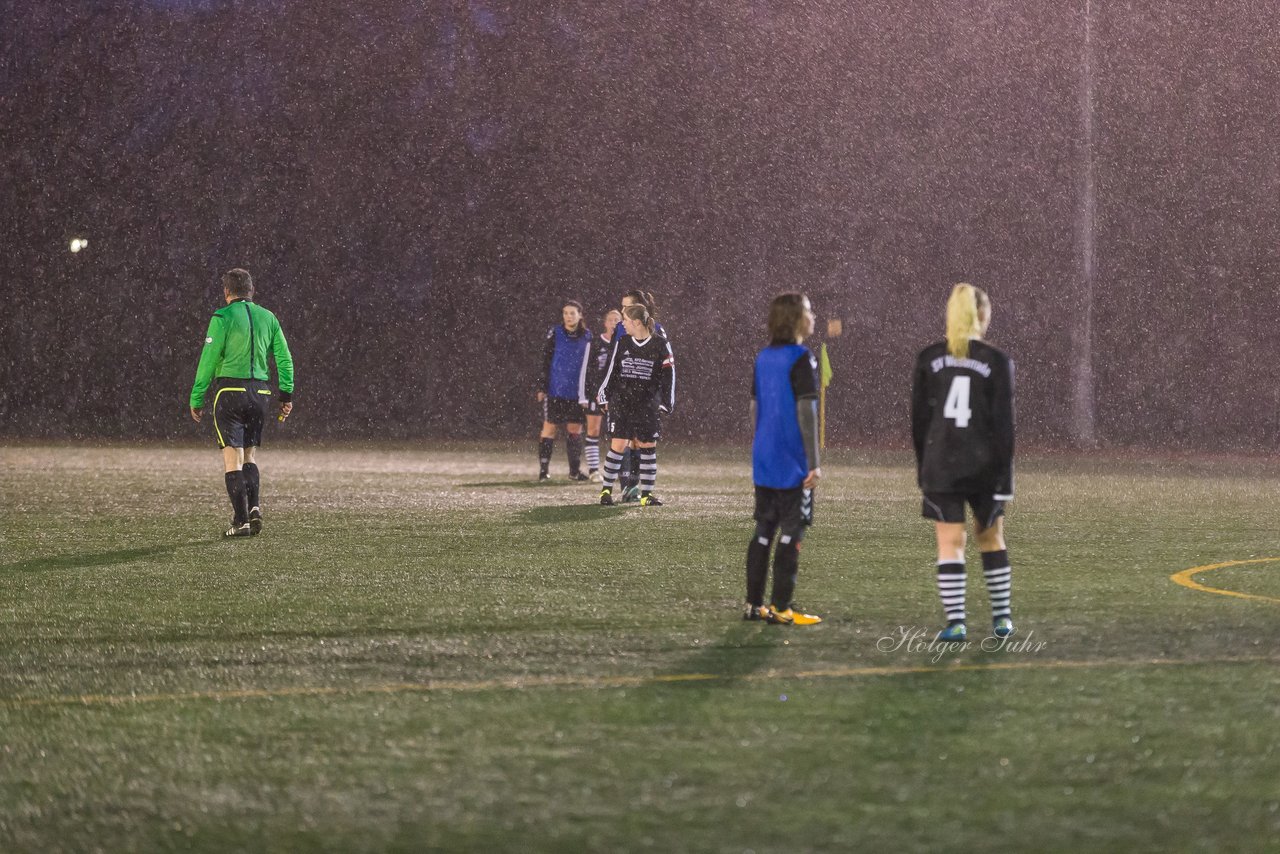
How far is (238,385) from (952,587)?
6753 millimetres

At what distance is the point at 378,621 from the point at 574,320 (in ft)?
35.6

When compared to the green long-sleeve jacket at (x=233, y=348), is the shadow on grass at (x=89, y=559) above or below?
below

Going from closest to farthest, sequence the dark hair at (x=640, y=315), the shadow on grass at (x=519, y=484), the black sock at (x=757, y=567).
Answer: the black sock at (x=757, y=567), the dark hair at (x=640, y=315), the shadow on grass at (x=519, y=484)

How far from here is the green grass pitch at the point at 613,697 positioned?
4.45 meters

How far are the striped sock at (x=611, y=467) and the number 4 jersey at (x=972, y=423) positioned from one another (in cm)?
Answer: 830

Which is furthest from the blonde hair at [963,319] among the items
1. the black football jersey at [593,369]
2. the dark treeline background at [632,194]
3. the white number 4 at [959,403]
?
the dark treeline background at [632,194]

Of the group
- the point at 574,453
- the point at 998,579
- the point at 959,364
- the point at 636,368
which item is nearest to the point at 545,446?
the point at 574,453

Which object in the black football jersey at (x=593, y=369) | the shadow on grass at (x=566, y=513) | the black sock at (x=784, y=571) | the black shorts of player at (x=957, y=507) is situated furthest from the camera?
the black football jersey at (x=593, y=369)

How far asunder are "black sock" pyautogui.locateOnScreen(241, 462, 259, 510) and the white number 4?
6.75 metres

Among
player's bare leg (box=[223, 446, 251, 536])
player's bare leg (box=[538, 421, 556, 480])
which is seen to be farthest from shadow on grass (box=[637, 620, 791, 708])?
player's bare leg (box=[538, 421, 556, 480])

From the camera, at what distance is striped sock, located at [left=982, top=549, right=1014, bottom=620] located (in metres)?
7.51

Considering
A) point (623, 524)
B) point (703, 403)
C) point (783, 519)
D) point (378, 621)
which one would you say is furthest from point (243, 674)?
point (703, 403)

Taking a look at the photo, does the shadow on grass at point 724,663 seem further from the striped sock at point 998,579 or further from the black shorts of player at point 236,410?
the black shorts of player at point 236,410

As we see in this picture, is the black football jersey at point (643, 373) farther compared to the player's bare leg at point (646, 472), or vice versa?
the player's bare leg at point (646, 472)
